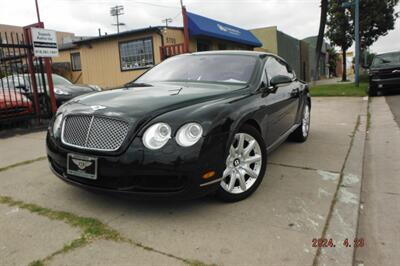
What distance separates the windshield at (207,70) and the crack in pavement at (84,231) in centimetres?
197

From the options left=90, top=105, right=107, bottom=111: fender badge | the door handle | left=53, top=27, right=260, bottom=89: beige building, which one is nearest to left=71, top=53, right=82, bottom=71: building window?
left=53, top=27, right=260, bottom=89: beige building

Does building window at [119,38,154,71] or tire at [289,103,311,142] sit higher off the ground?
building window at [119,38,154,71]

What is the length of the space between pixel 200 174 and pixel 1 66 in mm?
7084

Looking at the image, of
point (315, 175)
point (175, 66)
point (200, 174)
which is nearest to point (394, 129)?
point (315, 175)

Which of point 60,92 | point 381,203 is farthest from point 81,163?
point 60,92

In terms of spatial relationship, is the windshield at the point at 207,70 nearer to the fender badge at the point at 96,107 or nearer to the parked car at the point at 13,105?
the fender badge at the point at 96,107

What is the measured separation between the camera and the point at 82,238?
2.62m

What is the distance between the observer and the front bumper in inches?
105

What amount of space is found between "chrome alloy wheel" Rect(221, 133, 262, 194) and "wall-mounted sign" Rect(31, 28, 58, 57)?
6.18 meters

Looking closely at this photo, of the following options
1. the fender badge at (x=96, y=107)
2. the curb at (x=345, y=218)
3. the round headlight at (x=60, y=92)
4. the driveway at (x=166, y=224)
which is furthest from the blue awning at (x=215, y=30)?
the fender badge at (x=96, y=107)

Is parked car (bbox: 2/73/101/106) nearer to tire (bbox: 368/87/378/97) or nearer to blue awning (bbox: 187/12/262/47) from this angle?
blue awning (bbox: 187/12/262/47)

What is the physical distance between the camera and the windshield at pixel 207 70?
4035mm

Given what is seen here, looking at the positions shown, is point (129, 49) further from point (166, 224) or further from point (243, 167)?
point (166, 224)

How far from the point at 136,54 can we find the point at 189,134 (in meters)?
15.1
